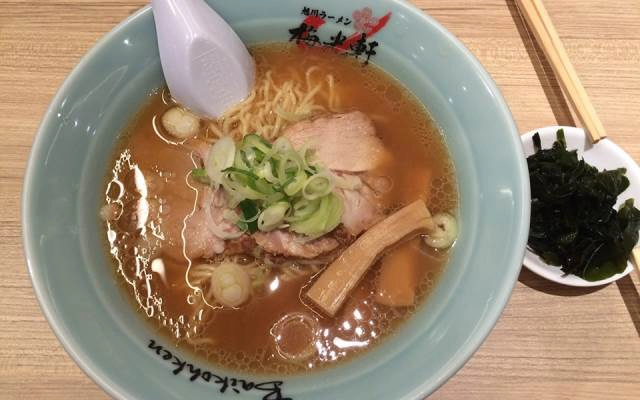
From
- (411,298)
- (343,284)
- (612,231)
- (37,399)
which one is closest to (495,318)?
(411,298)

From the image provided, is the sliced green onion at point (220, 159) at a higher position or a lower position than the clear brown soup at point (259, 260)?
higher

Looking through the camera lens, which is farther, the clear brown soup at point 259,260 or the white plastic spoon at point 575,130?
the white plastic spoon at point 575,130

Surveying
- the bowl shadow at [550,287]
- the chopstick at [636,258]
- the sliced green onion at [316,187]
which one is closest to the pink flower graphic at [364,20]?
the sliced green onion at [316,187]

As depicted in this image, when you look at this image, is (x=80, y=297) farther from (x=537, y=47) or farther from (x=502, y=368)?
(x=537, y=47)

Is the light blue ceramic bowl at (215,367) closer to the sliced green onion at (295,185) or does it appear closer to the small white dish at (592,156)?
the small white dish at (592,156)

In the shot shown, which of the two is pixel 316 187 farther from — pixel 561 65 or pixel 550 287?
pixel 561 65

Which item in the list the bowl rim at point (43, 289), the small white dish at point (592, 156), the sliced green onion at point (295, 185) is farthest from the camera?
the small white dish at point (592, 156)
